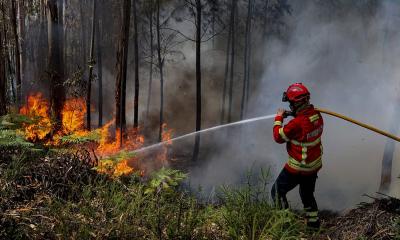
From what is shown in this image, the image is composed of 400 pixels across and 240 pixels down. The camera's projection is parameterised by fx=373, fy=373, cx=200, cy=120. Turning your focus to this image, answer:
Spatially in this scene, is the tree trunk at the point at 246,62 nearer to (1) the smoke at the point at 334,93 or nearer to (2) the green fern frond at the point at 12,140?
(1) the smoke at the point at 334,93

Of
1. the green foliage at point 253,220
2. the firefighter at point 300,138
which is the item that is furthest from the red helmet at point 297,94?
the green foliage at point 253,220

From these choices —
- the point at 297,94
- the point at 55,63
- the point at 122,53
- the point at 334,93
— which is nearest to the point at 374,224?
the point at 297,94

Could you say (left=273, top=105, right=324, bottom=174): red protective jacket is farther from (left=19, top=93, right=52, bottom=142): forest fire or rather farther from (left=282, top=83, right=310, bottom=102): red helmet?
(left=19, top=93, right=52, bottom=142): forest fire

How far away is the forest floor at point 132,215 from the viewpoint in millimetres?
2498

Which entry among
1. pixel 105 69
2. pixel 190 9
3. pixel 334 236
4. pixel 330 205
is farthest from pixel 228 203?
pixel 105 69

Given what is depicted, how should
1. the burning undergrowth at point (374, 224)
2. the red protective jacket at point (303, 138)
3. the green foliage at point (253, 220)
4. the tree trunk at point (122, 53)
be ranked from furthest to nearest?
the tree trunk at point (122, 53)
the red protective jacket at point (303, 138)
the burning undergrowth at point (374, 224)
the green foliage at point (253, 220)

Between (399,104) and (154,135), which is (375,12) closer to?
(399,104)

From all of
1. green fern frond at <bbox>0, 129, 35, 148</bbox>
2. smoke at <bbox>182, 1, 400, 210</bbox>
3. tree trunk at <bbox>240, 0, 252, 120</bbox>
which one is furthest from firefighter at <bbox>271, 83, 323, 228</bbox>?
tree trunk at <bbox>240, 0, 252, 120</bbox>

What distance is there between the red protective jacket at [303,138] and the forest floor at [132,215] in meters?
0.72

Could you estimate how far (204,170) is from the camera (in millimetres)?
15672

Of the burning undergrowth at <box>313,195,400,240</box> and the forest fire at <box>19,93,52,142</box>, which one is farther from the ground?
the burning undergrowth at <box>313,195,400,240</box>

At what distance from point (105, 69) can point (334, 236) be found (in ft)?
64.1

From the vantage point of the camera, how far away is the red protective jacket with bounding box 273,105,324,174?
4.20 metres

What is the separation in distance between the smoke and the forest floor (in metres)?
6.99
